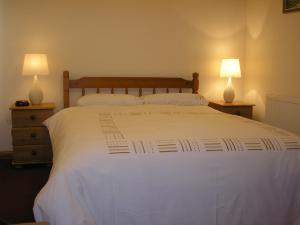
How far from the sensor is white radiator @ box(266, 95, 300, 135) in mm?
3172

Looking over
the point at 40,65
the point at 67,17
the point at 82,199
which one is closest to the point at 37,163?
the point at 40,65

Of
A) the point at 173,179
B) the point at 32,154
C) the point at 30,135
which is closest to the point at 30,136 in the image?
the point at 30,135

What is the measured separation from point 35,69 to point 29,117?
18.8 inches

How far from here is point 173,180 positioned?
1.96m

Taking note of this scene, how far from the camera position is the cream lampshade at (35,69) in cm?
357

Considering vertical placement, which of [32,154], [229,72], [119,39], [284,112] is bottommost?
[32,154]

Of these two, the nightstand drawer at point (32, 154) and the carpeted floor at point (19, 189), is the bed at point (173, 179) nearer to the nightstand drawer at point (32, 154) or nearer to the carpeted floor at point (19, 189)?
the carpeted floor at point (19, 189)

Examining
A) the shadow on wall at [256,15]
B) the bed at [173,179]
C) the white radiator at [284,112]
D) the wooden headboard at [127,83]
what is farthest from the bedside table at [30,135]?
the shadow on wall at [256,15]

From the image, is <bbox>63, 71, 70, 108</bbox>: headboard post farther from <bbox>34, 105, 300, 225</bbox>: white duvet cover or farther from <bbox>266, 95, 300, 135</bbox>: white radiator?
<bbox>266, 95, 300, 135</bbox>: white radiator

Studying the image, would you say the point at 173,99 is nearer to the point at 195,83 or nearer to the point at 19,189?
the point at 195,83

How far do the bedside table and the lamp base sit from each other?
1876mm

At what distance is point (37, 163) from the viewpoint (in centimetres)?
363

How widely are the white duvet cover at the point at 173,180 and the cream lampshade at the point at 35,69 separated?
1572 millimetres

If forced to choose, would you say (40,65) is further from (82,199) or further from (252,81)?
(252,81)
